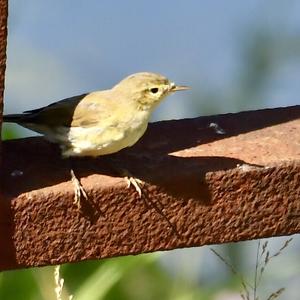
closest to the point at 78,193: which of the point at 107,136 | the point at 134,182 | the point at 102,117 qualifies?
the point at 134,182

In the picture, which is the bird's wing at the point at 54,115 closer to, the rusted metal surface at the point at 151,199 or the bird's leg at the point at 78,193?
the rusted metal surface at the point at 151,199

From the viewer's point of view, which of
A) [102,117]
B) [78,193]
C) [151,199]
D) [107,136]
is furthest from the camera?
[102,117]

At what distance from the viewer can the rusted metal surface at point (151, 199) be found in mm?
2996

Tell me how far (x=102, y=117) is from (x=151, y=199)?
0.46 meters

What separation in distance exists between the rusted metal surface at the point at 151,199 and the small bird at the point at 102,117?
4cm

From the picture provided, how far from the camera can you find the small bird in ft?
11.0

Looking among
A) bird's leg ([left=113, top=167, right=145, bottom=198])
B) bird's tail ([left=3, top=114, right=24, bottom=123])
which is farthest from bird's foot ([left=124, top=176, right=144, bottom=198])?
bird's tail ([left=3, top=114, right=24, bottom=123])

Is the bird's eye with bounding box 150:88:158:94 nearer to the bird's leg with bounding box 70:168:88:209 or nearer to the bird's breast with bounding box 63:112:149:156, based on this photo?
the bird's breast with bounding box 63:112:149:156

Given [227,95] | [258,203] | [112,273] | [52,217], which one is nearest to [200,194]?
[258,203]

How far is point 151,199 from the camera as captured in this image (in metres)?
3.09

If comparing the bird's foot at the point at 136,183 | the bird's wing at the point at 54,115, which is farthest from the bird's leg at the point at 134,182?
the bird's wing at the point at 54,115

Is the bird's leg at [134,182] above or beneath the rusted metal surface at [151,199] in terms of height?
above

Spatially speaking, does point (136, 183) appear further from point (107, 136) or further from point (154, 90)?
point (154, 90)

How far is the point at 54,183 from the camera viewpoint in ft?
10.2
